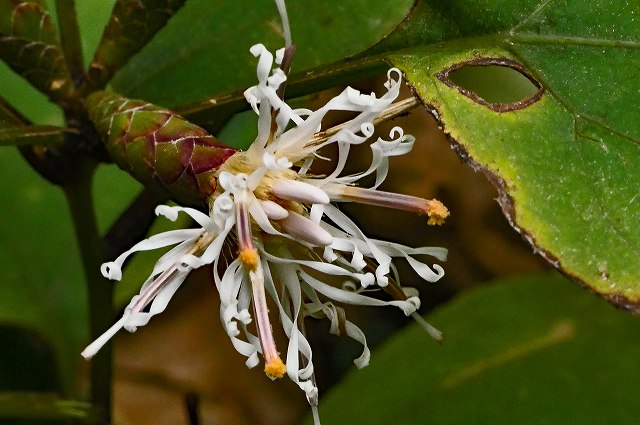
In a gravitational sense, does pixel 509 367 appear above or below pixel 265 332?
below

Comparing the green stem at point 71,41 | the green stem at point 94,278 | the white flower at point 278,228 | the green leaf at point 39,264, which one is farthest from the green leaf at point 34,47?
the green leaf at point 39,264

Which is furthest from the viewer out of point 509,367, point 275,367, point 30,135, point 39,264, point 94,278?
point 39,264

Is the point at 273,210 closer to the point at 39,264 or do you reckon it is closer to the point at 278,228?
the point at 278,228

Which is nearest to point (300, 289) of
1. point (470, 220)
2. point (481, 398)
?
point (481, 398)

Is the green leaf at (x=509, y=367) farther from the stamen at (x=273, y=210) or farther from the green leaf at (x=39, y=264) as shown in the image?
the stamen at (x=273, y=210)

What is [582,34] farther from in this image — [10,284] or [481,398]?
[10,284]

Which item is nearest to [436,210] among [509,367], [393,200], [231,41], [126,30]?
[393,200]

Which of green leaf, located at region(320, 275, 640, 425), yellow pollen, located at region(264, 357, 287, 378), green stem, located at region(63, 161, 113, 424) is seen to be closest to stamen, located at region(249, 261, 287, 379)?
yellow pollen, located at region(264, 357, 287, 378)

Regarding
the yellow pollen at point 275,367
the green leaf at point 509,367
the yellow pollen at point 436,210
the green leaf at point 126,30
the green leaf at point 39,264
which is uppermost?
the green leaf at point 126,30
